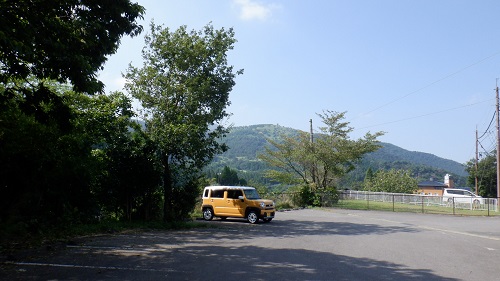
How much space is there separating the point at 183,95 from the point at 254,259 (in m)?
11.2

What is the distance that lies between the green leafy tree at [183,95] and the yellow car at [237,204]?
244cm

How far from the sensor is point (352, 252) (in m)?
11.5

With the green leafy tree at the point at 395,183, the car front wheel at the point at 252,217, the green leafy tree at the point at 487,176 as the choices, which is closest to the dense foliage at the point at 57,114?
the car front wheel at the point at 252,217

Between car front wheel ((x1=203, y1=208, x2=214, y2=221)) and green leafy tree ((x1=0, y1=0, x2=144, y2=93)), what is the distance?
13594 mm

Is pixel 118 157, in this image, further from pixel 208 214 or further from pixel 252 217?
pixel 252 217

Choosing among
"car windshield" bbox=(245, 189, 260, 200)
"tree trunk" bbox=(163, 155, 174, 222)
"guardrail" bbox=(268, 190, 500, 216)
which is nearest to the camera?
"tree trunk" bbox=(163, 155, 174, 222)

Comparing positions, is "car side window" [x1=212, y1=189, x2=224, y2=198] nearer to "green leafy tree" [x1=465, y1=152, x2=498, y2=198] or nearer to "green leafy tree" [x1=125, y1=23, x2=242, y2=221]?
"green leafy tree" [x1=125, y1=23, x2=242, y2=221]

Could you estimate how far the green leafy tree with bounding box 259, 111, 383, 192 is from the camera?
135ft

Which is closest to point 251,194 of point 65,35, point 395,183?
point 65,35

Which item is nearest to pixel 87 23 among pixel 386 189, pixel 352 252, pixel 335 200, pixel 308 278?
pixel 308 278

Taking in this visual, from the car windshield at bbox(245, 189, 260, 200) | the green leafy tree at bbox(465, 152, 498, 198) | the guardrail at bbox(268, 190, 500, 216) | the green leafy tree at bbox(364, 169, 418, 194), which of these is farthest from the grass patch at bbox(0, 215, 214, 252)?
the green leafy tree at bbox(465, 152, 498, 198)

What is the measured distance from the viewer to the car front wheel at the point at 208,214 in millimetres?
22844

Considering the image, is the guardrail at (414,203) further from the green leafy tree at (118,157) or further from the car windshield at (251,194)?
the green leafy tree at (118,157)

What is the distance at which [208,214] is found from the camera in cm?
2294
